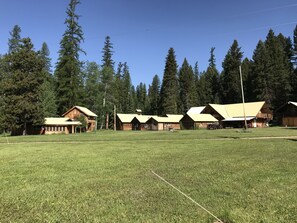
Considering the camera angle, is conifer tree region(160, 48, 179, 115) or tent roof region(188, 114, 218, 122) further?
conifer tree region(160, 48, 179, 115)

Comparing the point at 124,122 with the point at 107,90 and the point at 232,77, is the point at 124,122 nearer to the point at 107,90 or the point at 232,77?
the point at 107,90

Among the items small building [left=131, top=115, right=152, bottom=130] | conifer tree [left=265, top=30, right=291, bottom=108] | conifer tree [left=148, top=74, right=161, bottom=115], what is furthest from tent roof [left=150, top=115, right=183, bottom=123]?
conifer tree [left=148, top=74, right=161, bottom=115]

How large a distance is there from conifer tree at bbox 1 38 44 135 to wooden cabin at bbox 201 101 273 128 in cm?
4120

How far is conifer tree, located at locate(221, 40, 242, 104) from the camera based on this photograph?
87250mm

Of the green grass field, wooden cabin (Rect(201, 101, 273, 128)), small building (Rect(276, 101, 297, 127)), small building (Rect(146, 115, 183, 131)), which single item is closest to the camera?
the green grass field

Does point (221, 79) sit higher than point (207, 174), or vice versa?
point (221, 79)

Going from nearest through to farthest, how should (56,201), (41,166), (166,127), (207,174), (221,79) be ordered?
(56,201), (207,174), (41,166), (166,127), (221,79)

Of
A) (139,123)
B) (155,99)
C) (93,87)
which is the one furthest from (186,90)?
(93,87)

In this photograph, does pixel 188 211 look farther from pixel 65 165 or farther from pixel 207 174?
pixel 65 165

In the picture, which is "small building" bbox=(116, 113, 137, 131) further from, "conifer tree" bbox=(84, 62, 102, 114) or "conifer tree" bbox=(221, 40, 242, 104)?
"conifer tree" bbox=(221, 40, 242, 104)

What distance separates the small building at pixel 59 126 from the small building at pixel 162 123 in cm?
2095

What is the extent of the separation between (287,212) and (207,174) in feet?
12.4

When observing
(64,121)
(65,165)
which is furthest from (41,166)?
(64,121)

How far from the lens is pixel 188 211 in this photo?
5539mm
